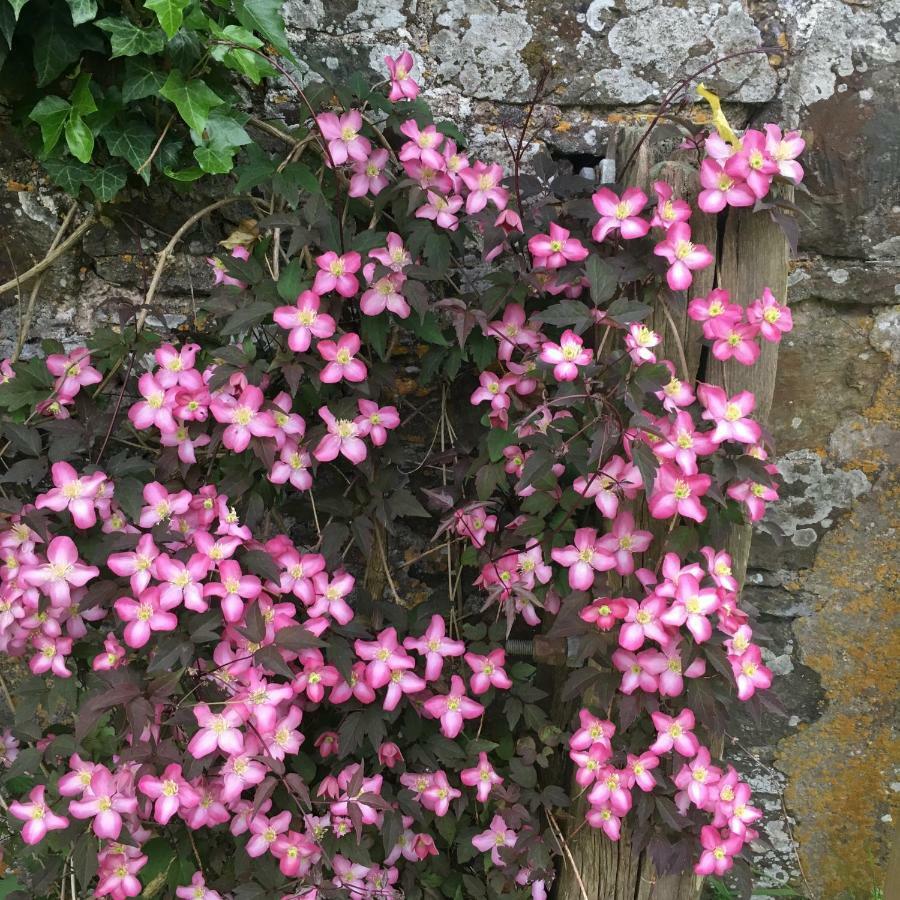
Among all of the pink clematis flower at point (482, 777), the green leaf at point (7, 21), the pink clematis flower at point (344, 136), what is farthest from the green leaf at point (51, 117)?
the pink clematis flower at point (482, 777)

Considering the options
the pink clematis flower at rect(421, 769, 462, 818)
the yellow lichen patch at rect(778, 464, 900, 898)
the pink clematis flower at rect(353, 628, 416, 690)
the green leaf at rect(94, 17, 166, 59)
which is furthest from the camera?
the yellow lichen patch at rect(778, 464, 900, 898)

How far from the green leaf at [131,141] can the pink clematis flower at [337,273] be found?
1.55 ft

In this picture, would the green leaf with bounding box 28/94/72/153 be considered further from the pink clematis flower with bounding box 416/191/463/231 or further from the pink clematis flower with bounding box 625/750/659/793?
the pink clematis flower with bounding box 625/750/659/793

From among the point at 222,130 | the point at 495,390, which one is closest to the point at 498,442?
the point at 495,390

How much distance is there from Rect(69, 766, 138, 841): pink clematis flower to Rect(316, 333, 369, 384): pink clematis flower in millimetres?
874

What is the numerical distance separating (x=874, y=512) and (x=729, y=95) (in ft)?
3.73

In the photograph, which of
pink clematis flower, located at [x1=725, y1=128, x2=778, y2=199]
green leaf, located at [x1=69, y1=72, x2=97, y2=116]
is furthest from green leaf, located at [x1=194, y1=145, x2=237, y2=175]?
pink clematis flower, located at [x1=725, y1=128, x2=778, y2=199]

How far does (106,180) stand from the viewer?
66.5 inches

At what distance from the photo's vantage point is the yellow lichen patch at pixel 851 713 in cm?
208

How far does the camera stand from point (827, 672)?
216cm

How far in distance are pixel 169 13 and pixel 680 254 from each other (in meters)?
1.04

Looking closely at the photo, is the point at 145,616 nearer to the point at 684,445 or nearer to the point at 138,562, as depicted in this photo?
the point at 138,562

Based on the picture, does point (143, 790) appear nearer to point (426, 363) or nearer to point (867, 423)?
point (426, 363)

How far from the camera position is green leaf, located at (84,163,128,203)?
1.69 m
